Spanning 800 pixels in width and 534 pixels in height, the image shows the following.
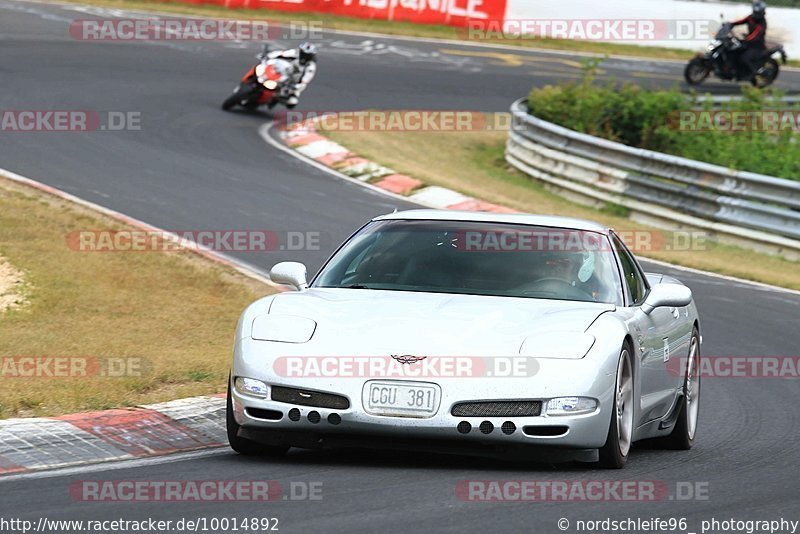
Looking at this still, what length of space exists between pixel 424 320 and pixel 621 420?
1.08m

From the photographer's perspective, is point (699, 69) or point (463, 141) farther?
point (699, 69)

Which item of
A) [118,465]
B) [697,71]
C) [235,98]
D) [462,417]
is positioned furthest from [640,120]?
[118,465]

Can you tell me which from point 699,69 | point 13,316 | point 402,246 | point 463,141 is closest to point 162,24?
point 463,141

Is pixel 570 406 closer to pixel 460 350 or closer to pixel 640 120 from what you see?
pixel 460 350

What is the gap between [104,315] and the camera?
456 inches

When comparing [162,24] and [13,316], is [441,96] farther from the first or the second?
[13,316]

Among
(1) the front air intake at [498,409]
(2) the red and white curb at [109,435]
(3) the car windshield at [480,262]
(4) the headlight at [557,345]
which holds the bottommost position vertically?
(2) the red and white curb at [109,435]

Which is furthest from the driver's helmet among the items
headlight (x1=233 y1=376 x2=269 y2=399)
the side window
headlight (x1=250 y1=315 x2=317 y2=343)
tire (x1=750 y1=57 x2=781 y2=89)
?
tire (x1=750 y1=57 x2=781 y2=89)

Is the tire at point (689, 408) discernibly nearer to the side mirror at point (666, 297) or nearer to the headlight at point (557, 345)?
the side mirror at point (666, 297)

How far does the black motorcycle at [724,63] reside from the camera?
29.3 meters

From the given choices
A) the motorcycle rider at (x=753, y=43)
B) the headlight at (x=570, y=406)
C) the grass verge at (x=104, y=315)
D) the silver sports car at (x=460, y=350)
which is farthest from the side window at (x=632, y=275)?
the motorcycle rider at (x=753, y=43)

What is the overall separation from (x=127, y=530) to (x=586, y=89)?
1982 cm

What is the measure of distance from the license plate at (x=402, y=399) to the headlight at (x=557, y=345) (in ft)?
1.65

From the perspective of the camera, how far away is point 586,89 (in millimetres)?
24188
